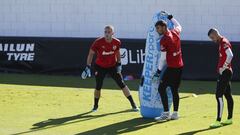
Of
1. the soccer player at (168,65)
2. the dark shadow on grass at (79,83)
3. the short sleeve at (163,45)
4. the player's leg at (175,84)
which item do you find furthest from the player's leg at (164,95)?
the dark shadow on grass at (79,83)

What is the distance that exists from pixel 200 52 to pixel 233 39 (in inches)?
61.9

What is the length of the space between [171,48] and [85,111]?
232 cm

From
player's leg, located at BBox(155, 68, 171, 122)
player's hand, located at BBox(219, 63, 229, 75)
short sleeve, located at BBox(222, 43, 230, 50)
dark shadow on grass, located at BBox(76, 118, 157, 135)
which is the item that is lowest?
dark shadow on grass, located at BBox(76, 118, 157, 135)

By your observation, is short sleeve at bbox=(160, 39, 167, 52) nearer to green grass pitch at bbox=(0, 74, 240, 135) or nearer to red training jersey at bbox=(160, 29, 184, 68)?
red training jersey at bbox=(160, 29, 184, 68)

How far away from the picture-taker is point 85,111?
11.1 m

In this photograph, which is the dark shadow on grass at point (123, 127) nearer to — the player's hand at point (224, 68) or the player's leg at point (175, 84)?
the player's leg at point (175, 84)

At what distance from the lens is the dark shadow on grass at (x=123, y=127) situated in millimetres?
9117

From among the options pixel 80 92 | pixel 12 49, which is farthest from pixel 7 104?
pixel 12 49

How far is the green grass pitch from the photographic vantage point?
9.27 m

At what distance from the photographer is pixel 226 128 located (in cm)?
934

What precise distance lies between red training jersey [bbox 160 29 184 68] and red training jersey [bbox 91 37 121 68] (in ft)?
4.75

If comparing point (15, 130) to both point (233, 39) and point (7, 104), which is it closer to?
point (7, 104)

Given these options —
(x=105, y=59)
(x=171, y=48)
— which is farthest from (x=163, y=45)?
(x=105, y=59)

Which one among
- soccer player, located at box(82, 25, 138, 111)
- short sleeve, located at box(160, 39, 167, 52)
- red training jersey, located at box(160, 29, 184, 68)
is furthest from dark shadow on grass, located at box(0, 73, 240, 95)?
→ short sleeve, located at box(160, 39, 167, 52)
